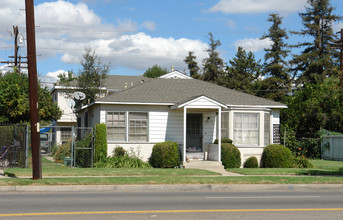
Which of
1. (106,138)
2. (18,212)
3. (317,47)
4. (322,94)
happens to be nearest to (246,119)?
(106,138)

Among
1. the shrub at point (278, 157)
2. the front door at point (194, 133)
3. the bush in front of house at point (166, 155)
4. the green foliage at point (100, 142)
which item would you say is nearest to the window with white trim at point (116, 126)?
the green foliage at point (100, 142)

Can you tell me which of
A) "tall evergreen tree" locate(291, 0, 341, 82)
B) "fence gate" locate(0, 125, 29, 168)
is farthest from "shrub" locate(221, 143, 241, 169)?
"tall evergreen tree" locate(291, 0, 341, 82)

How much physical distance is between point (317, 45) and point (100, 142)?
3988cm

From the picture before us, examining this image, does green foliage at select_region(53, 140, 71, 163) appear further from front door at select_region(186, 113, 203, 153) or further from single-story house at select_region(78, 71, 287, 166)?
front door at select_region(186, 113, 203, 153)

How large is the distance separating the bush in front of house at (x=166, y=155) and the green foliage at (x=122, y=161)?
25.5 inches

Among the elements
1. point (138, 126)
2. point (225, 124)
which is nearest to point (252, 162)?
point (225, 124)

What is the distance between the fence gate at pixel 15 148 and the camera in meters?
21.0

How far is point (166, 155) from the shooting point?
878 inches

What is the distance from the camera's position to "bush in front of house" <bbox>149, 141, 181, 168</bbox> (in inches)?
877

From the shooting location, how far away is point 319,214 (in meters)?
9.67

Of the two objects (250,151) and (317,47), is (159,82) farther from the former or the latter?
(317,47)

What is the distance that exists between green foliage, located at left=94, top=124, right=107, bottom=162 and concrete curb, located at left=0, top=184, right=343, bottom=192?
24.4 feet

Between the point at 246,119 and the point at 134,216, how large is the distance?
16.2m

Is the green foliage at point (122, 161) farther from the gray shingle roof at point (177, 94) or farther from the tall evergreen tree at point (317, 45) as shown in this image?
the tall evergreen tree at point (317, 45)
